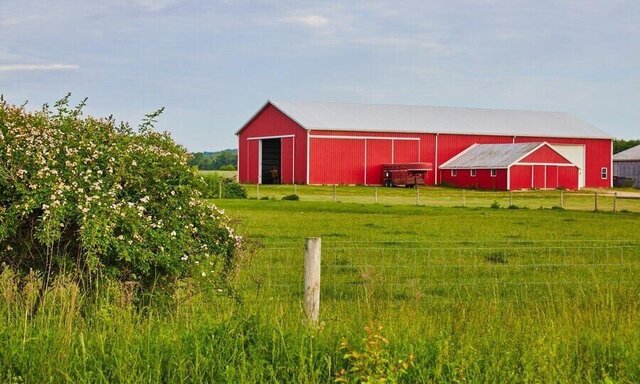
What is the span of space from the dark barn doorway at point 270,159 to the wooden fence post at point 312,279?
6003 centimetres

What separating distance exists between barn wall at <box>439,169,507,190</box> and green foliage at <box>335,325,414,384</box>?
193 ft

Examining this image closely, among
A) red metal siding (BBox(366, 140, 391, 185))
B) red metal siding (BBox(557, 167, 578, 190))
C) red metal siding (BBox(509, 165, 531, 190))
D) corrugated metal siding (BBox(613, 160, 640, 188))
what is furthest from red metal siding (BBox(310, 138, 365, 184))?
corrugated metal siding (BBox(613, 160, 640, 188))

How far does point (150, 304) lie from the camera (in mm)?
9984

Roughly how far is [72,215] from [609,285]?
8.20 meters

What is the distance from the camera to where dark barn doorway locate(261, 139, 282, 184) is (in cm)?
6981

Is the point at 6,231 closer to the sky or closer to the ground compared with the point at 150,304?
closer to the sky

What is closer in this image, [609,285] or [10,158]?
[10,158]

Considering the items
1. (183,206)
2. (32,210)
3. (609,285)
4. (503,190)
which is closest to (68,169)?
(32,210)

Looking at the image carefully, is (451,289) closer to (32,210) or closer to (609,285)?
(609,285)

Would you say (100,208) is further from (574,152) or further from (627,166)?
(627,166)

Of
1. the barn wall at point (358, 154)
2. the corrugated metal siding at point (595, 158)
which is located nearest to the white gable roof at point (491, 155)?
the barn wall at point (358, 154)

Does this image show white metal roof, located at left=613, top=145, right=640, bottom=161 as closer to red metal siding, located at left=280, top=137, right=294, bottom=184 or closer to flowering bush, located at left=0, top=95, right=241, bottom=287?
red metal siding, located at left=280, top=137, right=294, bottom=184

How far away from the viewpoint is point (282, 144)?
68875mm

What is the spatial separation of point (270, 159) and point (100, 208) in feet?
202
